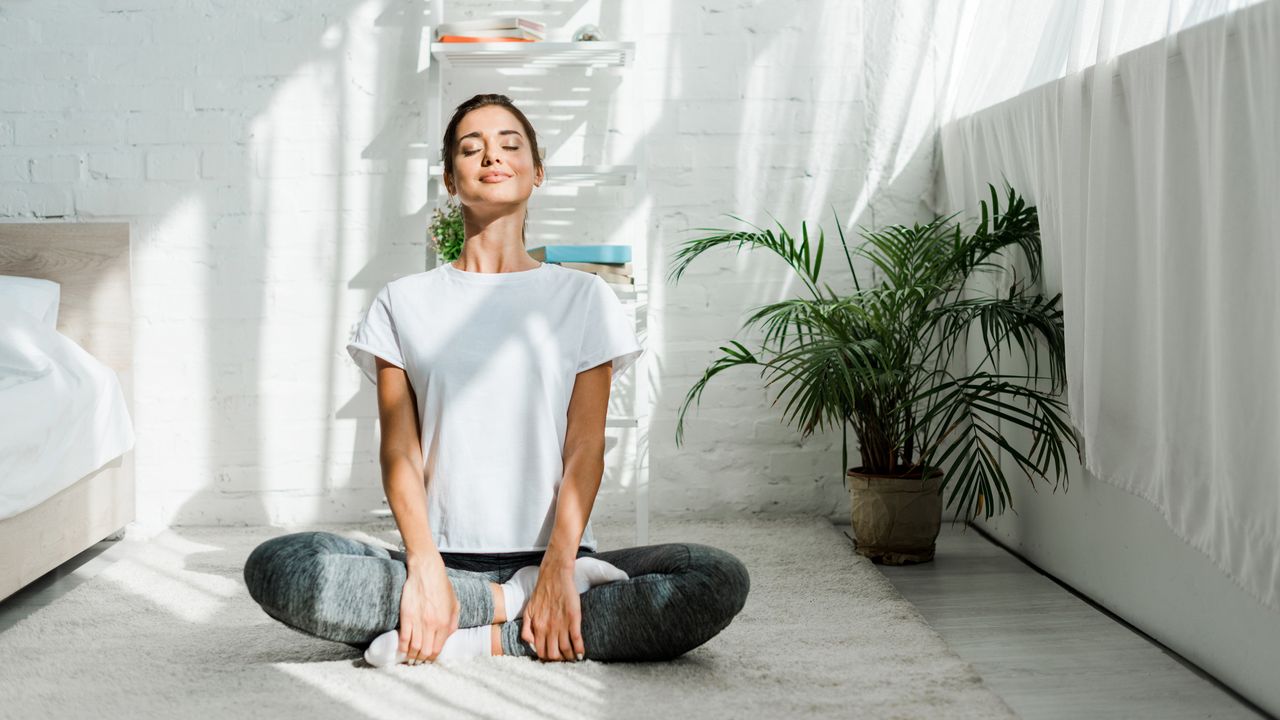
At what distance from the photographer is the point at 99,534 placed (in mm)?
2770

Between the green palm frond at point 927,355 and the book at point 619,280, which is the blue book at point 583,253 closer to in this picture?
the book at point 619,280

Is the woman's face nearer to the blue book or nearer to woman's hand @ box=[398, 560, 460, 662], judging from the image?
woman's hand @ box=[398, 560, 460, 662]

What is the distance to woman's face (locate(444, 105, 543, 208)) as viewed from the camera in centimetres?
181

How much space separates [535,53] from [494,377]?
1359mm

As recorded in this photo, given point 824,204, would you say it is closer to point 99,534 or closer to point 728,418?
point 728,418

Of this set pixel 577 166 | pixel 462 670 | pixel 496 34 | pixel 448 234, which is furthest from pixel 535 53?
pixel 462 670

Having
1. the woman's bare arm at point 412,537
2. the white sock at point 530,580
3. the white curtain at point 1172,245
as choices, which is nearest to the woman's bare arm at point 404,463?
the woman's bare arm at point 412,537

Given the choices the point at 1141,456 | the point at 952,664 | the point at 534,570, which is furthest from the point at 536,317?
the point at 1141,456

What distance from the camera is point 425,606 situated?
167cm

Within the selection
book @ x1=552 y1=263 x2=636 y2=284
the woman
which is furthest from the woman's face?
book @ x1=552 y1=263 x2=636 y2=284

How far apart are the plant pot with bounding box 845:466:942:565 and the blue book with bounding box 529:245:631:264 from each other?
2.63 feet

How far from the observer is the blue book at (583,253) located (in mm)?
2734

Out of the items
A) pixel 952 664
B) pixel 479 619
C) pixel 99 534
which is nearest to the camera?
pixel 479 619

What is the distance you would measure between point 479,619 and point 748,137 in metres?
1.85
